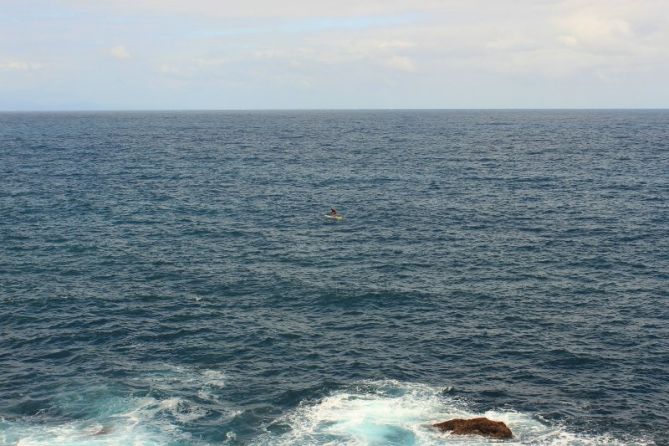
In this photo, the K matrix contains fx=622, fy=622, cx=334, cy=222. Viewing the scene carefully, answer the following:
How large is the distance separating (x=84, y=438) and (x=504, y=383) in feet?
103

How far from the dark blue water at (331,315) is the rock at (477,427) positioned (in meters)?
1.07

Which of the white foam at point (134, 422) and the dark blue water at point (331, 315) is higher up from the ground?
the dark blue water at point (331, 315)

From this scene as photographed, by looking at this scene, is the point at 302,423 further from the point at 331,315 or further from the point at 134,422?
the point at 331,315

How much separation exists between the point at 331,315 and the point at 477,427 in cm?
2350

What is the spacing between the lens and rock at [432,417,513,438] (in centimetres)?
4166

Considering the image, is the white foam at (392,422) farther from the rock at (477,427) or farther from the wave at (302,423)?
the rock at (477,427)

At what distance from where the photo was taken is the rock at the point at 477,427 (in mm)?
41656

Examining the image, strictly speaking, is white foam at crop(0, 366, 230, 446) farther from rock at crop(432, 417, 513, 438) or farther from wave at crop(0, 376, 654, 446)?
rock at crop(432, 417, 513, 438)

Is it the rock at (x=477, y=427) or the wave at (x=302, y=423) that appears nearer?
the wave at (x=302, y=423)

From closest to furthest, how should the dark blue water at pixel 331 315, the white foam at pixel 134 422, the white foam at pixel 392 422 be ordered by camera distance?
1. the white foam at pixel 134 422
2. the white foam at pixel 392 422
3. the dark blue water at pixel 331 315

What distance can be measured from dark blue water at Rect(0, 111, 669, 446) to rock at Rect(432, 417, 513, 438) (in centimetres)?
107

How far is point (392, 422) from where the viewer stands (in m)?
43.3

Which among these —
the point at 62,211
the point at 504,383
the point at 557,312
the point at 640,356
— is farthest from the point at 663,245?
the point at 62,211

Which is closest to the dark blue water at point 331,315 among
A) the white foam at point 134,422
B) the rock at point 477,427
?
the white foam at point 134,422
